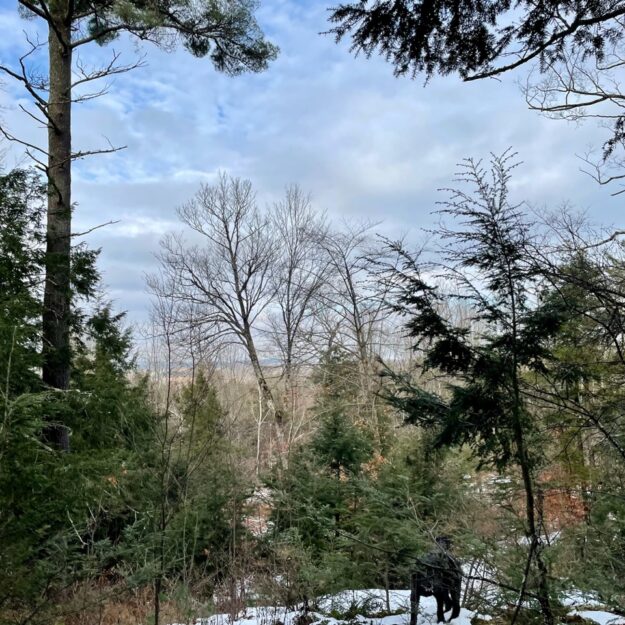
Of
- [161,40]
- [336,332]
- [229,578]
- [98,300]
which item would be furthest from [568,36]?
[336,332]

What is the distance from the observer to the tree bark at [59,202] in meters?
7.86

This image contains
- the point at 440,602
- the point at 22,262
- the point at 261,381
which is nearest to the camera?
the point at 440,602

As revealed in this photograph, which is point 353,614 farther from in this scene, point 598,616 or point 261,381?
point 261,381

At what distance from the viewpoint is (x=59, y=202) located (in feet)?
26.6

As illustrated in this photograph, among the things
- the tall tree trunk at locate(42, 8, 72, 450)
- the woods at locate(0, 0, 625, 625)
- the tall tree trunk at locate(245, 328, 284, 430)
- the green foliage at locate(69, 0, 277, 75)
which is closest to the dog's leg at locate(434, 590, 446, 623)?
the woods at locate(0, 0, 625, 625)

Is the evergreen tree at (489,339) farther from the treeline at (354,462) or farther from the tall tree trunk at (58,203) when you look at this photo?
the tall tree trunk at (58,203)

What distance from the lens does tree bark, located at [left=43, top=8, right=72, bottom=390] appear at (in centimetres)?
786

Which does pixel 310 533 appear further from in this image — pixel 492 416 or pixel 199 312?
pixel 199 312

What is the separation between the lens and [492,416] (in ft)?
12.7

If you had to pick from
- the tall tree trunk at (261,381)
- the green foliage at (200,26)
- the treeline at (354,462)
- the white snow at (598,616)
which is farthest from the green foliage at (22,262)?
the tall tree trunk at (261,381)

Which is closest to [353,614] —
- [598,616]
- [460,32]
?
[598,616]

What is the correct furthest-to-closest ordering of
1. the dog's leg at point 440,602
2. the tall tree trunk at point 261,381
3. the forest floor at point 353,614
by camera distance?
the tall tree trunk at point 261,381
the forest floor at point 353,614
the dog's leg at point 440,602

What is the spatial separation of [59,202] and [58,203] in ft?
A: 0.07

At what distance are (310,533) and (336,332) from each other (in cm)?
1163
